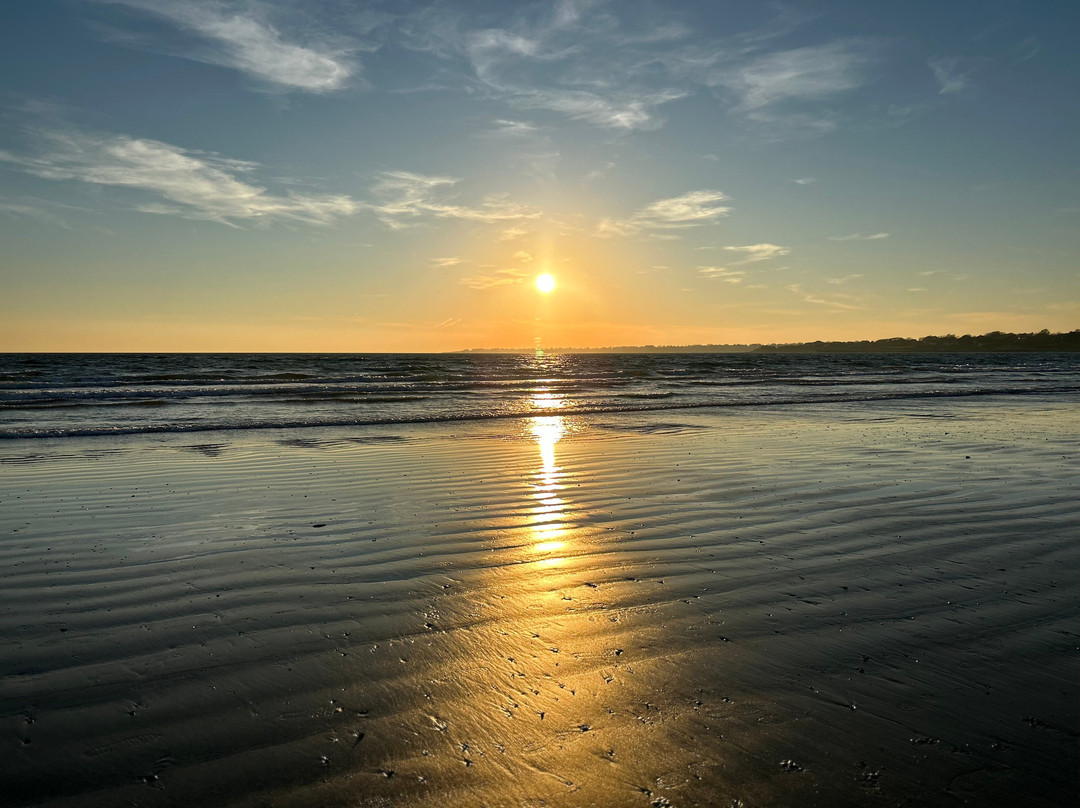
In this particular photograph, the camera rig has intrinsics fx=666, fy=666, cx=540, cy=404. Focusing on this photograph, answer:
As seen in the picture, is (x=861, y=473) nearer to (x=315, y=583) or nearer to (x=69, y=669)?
Result: (x=315, y=583)

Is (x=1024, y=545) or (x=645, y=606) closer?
(x=645, y=606)

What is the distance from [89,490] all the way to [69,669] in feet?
21.9

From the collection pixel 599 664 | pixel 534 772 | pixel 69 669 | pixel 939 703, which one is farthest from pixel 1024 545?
pixel 69 669

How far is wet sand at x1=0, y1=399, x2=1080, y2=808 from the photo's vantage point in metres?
2.93

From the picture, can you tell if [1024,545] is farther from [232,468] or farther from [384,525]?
[232,468]

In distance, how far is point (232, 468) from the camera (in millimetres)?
11438

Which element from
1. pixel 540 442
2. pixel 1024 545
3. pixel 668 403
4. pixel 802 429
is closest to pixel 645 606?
Result: pixel 1024 545

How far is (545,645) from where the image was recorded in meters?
4.19

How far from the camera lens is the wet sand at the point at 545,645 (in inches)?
115

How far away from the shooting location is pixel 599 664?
3.92 metres

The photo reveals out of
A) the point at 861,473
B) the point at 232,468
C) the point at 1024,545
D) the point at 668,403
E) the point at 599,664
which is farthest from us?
the point at 668,403

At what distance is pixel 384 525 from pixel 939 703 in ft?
17.9

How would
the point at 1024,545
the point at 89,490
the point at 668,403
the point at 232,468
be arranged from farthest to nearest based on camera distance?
the point at 668,403 → the point at 232,468 → the point at 89,490 → the point at 1024,545

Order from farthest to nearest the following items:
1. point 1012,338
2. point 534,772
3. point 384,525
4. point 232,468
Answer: point 1012,338 < point 232,468 < point 384,525 < point 534,772
